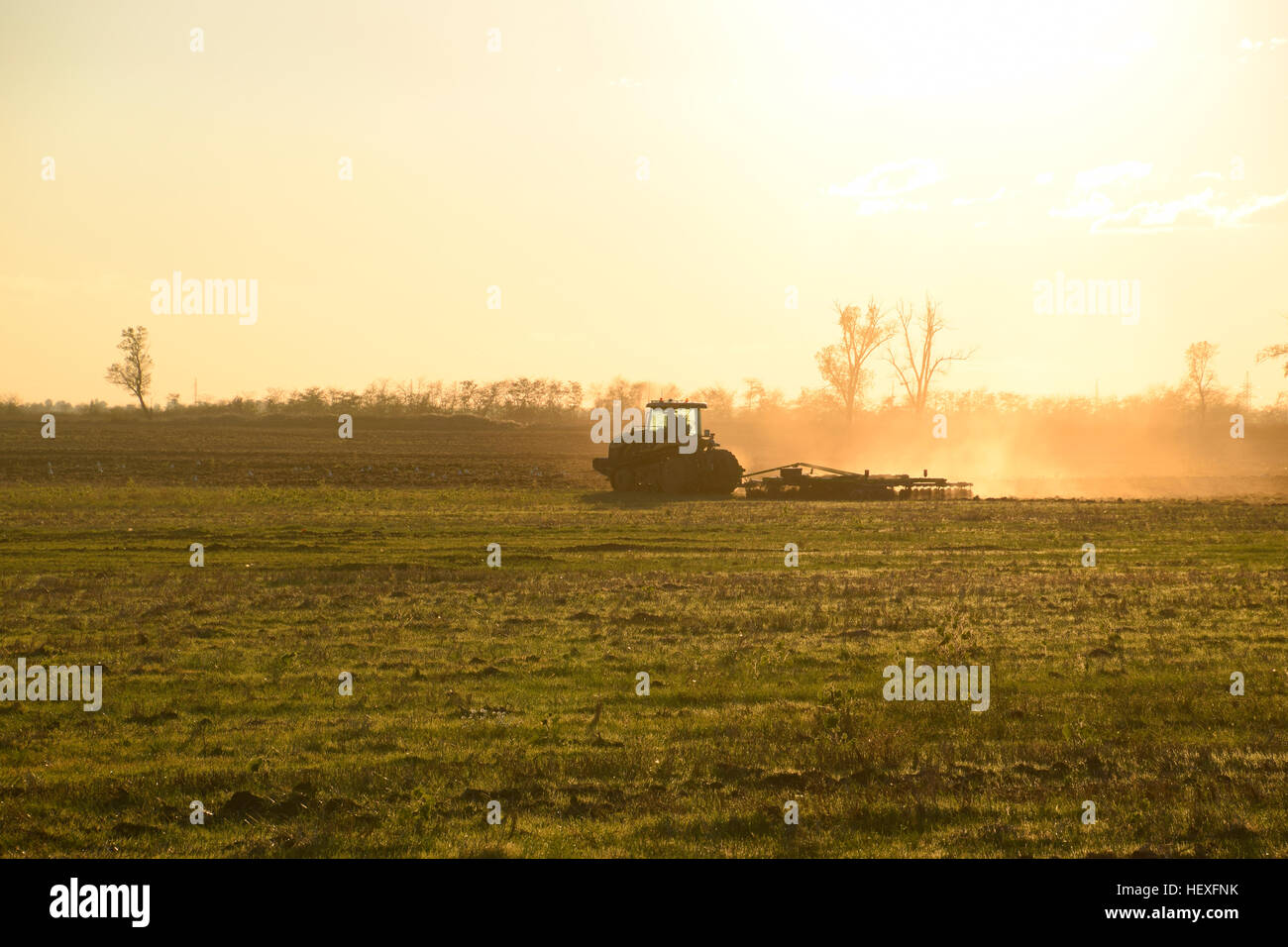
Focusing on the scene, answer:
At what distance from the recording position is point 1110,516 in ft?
106

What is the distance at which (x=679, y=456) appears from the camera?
141 ft

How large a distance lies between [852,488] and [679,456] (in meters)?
6.54

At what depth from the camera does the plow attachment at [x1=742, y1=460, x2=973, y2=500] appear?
137 ft

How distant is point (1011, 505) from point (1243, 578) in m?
19.5

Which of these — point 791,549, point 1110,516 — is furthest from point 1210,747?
point 1110,516

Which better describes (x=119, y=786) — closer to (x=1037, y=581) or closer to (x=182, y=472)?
(x=1037, y=581)

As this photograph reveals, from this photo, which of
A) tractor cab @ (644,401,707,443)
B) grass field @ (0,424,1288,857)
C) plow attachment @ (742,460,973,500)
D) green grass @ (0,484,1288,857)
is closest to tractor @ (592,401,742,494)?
tractor cab @ (644,401,707,443)

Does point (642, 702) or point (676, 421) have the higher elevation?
point (676, 421)

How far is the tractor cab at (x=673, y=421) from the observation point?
42594 millimetres

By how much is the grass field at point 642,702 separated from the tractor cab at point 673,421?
17.9 m
